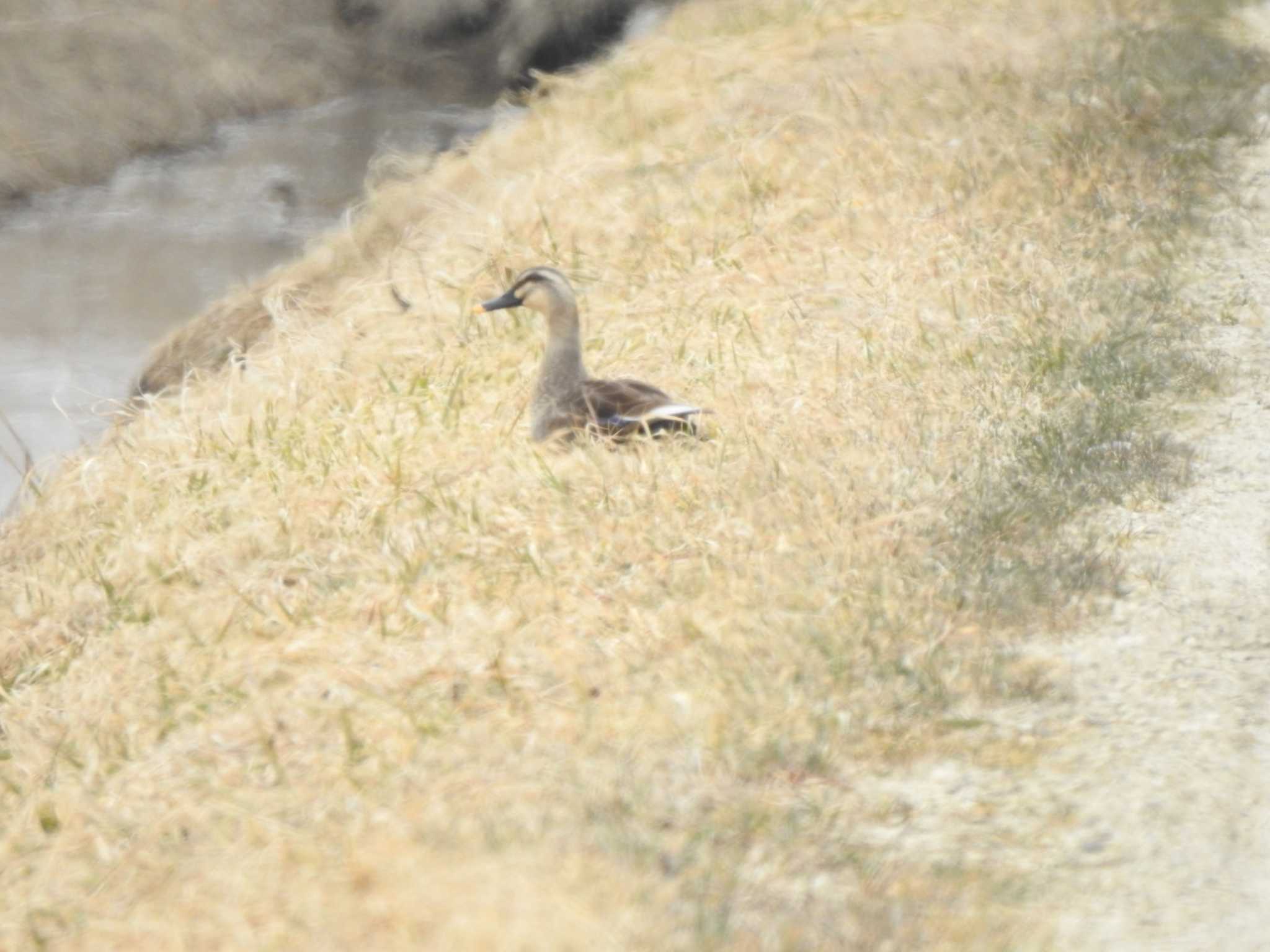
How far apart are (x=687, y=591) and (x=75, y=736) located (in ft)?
6.70

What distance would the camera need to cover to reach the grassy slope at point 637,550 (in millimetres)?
3977

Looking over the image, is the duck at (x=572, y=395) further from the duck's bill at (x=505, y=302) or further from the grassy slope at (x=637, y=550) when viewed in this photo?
the grassy slope at (x=637, y=550)

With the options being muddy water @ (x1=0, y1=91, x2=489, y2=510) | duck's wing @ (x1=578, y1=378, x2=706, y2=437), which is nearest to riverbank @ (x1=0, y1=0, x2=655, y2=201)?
muddy water @ (x1=0, y1=91, x2=489, y2=510)

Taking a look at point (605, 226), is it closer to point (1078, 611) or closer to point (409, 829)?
point (1078, 611)

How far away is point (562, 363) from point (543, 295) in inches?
12.3

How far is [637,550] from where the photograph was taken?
18.4ft

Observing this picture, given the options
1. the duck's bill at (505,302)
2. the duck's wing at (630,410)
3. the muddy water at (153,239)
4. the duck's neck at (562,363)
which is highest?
the duck's bill at (505,302)

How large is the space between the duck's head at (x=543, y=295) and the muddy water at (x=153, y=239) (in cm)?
574

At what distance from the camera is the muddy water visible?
1356cm

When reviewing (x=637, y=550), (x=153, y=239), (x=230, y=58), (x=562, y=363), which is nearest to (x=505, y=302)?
(x=562, y=363)

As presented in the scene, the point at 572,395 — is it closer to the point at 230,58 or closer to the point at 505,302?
the point at 505,302

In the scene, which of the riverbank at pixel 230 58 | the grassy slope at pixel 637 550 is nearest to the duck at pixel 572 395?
the grassy slope at pixel 637 550

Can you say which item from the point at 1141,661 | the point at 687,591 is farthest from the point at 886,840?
the point at 687,591

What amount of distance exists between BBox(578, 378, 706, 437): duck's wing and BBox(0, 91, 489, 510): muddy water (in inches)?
247
